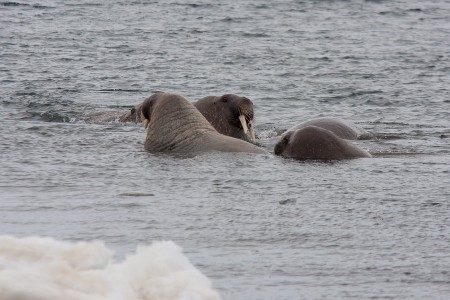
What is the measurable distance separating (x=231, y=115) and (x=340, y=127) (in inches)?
45.1

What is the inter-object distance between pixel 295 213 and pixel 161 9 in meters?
19.3

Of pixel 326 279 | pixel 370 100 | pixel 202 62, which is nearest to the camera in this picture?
pixel 326 279

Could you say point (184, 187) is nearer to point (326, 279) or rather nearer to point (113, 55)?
point (326, 279)

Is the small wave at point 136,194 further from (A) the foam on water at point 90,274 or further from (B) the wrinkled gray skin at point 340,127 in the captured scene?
(A) the foam on water at point 90,274

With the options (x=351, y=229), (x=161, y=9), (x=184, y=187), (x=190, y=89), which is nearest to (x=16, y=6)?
(x=161, y=9)

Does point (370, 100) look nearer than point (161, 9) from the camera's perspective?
Yes

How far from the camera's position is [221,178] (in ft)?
30.1

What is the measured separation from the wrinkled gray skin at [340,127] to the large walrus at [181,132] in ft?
3.70

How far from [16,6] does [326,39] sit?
7.96m

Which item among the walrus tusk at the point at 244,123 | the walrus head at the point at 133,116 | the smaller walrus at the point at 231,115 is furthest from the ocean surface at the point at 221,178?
the walrus tusk at the point at 244,123

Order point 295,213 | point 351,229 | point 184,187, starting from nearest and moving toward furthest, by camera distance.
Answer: point 351,229
point 295,213
point 184,187

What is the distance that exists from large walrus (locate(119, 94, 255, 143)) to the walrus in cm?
104

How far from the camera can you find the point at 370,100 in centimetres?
1560

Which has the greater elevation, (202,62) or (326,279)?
(326,279)
